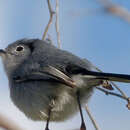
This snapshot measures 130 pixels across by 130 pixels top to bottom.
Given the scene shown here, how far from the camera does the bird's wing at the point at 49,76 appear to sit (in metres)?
1.98

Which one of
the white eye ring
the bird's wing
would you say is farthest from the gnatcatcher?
the white eye ring

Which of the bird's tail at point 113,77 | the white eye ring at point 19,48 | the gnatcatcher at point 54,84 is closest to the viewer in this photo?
the bird's tail at point 113,77

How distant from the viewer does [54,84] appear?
Answer: 2254mm

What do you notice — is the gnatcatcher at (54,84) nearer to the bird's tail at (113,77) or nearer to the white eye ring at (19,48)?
the bird's tail at (113,77)

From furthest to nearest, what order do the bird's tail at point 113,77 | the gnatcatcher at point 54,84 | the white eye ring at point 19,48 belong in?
the white eye ring at point 19,48, the gnatcatcher at point 54,84, the bird's tail at point 113,77

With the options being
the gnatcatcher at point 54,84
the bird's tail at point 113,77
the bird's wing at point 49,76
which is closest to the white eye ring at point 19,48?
the gnatcatcher at point 54,84

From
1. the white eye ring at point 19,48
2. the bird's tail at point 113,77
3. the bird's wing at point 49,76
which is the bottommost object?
the white eye ring at point 19,48

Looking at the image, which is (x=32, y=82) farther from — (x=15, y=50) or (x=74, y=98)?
(x=15, y=50)

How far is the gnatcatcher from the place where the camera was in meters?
2.13

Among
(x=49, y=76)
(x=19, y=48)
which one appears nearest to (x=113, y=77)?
(x=49, y=76)

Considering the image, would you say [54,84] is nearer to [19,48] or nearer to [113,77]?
[113,77]

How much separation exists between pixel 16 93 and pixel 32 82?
240mm

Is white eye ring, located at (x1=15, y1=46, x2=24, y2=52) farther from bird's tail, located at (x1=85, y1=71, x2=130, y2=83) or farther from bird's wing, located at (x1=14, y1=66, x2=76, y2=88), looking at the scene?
bird's tail, located at (x1=85, y1=71, x2=130, y2=83)

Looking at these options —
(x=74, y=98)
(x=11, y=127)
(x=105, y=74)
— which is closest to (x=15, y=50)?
(x=74, y=98)
